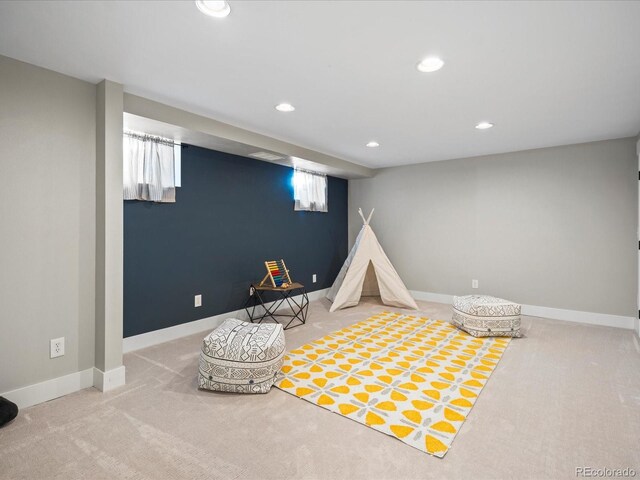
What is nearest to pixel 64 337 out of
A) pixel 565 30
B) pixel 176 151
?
pixel 176 151

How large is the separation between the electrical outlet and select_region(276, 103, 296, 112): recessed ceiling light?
2.33 meters

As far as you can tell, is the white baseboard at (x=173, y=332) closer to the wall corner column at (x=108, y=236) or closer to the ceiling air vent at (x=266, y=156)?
the wall corner column at (x=108, y=236)

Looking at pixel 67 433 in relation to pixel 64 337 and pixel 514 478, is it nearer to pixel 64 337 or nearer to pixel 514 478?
pixel 64 337

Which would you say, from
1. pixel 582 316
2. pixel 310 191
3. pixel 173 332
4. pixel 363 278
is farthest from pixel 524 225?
pixel 173 332

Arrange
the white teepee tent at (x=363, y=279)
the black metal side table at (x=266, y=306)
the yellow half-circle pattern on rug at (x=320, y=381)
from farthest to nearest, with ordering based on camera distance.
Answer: the white teepee tent at (x=363, y=279), the black metal side table at (x=266, y=306), the yellow half-circle pattern on rug at (x=320, y=381)

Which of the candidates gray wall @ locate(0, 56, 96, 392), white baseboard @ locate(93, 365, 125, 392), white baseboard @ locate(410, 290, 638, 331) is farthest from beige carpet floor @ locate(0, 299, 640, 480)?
white baseboard @ locate(410, 290, 638, 331)

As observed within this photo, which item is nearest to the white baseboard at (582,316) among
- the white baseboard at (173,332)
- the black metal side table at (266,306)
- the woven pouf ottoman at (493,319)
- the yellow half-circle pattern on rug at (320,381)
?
the woven pouf ottoman at (493,319)

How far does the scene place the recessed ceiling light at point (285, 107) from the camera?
2.74m

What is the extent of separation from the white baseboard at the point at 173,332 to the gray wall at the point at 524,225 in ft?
9.63

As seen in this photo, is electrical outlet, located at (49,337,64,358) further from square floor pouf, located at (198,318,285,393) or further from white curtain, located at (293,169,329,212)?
white curtain, located at (293,169,329,212)

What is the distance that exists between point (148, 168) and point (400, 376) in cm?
285

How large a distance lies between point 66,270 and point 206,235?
1521 millimetres

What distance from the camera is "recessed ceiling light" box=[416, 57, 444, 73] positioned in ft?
6.57

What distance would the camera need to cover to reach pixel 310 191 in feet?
16.3
